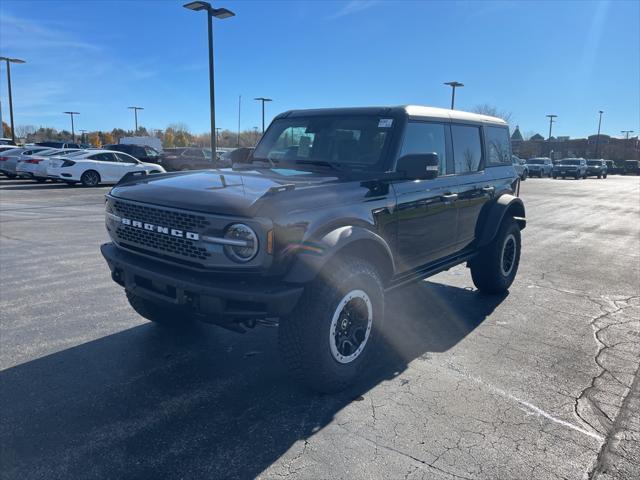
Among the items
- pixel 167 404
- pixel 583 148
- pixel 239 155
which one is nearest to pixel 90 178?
pixel 239 155

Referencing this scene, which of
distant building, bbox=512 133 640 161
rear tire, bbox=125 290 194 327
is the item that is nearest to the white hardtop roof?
rear tire, bbox=125 290 194 327

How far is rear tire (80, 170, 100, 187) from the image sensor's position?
19.6m

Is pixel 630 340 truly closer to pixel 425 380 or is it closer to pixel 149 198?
pixel 425 380

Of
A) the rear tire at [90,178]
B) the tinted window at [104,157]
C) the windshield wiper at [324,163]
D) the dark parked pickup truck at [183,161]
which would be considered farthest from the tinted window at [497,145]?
the dark parked pickup truck at [183,161]

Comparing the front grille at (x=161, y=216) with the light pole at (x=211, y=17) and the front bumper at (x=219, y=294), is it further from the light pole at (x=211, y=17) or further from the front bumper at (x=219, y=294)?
the light pole at (x=211, y=17)

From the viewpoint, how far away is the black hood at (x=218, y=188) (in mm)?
2984

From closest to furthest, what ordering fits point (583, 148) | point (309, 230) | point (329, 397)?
1. point (309, 230)
2. point (329, 397)
3. point (583, 148)

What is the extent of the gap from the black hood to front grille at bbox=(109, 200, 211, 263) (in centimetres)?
6

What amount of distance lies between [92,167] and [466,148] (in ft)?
60.1

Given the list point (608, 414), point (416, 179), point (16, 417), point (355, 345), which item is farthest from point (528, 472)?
point (16, 417)

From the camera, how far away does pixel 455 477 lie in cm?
256

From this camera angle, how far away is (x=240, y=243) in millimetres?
2916

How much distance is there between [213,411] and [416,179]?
8.00ft

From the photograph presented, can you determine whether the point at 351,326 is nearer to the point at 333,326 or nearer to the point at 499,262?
the point at 333,326
